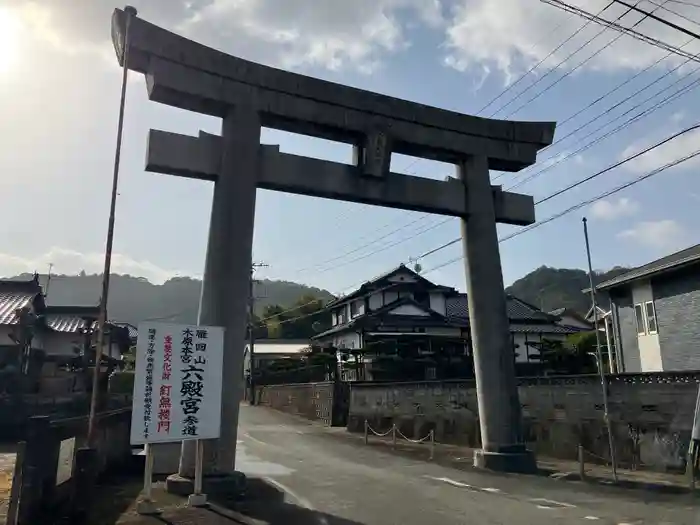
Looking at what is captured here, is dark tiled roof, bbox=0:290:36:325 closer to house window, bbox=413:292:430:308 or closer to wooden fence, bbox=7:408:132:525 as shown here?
wooden fence, bbox=7:408:132:525

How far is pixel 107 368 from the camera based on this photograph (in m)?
25.1

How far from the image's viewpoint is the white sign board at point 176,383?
829 cm

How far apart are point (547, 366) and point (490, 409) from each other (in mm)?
23627

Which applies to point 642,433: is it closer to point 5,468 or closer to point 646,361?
point 646,361

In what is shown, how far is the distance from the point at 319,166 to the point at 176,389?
6.09 m

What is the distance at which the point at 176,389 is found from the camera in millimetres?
8680

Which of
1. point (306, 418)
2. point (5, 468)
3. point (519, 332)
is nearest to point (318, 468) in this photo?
point (5, 468)

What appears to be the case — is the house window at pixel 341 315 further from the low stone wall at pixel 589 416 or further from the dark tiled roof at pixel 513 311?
the low stone wall at pixel 589 416

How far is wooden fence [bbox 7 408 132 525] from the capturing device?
7371 millimetres

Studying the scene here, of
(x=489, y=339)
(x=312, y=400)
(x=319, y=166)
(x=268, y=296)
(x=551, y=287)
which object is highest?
(x=551, y=287)

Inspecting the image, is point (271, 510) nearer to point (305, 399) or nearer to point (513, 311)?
point (305, 399)

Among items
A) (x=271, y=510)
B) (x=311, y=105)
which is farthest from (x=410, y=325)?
(x=271, y=510)

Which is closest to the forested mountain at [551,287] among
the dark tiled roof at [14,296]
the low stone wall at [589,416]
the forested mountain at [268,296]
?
the forested mountain at [268,296]

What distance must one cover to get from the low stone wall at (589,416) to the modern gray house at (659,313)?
6.35m
